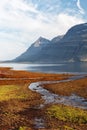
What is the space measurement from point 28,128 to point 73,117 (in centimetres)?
626

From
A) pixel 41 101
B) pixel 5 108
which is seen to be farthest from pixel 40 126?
pixel 41 101

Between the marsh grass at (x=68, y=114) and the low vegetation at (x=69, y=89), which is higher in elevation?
the marsh grass at (x=68, y=114)

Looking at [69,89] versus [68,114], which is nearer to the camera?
[68,114]

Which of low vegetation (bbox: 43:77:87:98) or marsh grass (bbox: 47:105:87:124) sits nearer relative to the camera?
marsh grass (bbox: 47:105:87:124)

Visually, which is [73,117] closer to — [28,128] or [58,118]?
[58,118]

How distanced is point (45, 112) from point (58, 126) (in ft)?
21.3

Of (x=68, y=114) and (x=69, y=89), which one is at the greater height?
(x=68, y=114)

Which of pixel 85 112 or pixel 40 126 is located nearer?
pixel 40 126

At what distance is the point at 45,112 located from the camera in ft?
122

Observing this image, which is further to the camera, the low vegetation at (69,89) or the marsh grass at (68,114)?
the low vegetation at (69,89)

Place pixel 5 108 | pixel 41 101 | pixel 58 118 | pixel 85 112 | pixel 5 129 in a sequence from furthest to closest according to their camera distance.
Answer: pixel 41 101, pixel 5 108, pixel 85 112, pixel 58 118, pixel 5 129

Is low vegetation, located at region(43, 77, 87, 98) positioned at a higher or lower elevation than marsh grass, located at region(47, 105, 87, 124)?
lower

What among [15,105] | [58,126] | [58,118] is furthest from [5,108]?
[58,126]

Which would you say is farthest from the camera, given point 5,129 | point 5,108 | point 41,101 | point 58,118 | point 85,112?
point 41,101
